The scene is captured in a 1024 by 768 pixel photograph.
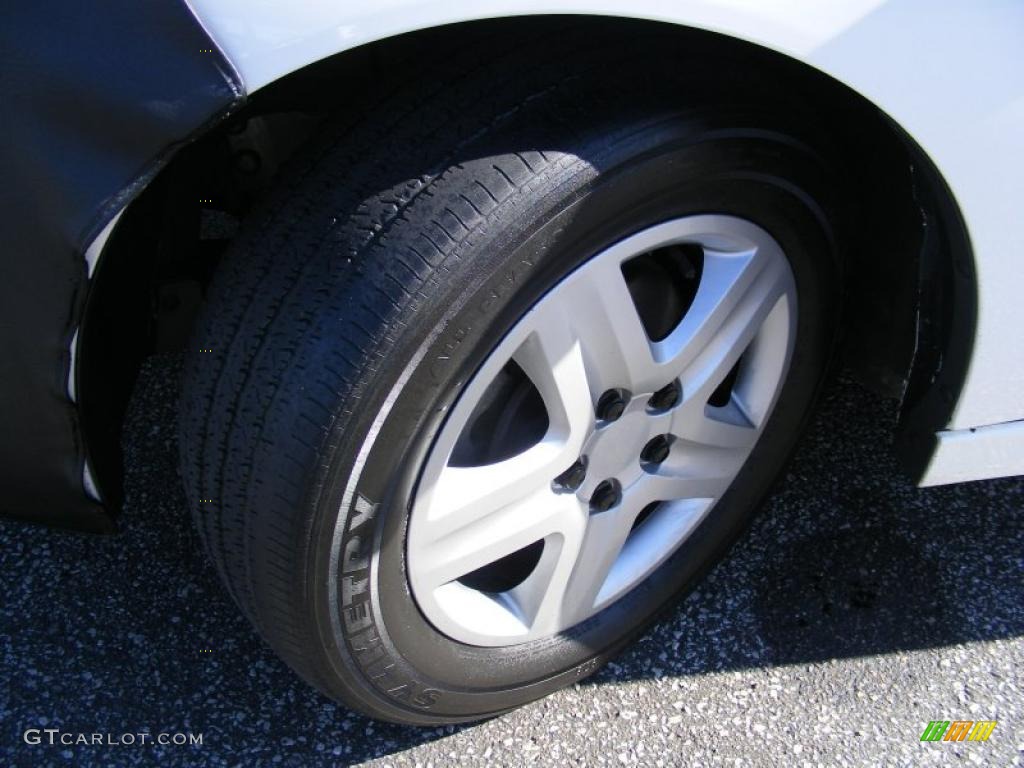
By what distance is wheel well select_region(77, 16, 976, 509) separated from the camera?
4.19 feet

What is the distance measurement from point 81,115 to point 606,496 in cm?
88

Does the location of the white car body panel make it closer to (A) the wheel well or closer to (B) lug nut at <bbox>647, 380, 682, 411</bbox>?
(A) the wheel well

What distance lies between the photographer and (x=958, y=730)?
1695mm

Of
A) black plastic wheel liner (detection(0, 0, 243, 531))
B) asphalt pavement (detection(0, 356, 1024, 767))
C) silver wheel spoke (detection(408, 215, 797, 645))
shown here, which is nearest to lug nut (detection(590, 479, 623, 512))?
silver wheel spoke (detection(408, 215, 797, 645))

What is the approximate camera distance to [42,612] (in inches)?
71.1

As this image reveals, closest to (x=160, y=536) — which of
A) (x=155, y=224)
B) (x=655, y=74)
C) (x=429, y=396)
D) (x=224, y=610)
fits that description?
(x=224, y=610)

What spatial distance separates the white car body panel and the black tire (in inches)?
6.4

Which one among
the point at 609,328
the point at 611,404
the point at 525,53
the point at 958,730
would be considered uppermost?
the point at 525,53

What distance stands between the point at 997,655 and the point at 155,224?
152cm

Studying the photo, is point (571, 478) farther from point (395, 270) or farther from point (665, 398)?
point (395, 270)

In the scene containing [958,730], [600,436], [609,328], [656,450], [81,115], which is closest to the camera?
[81,115]

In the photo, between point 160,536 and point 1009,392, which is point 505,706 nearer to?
point 160,536
